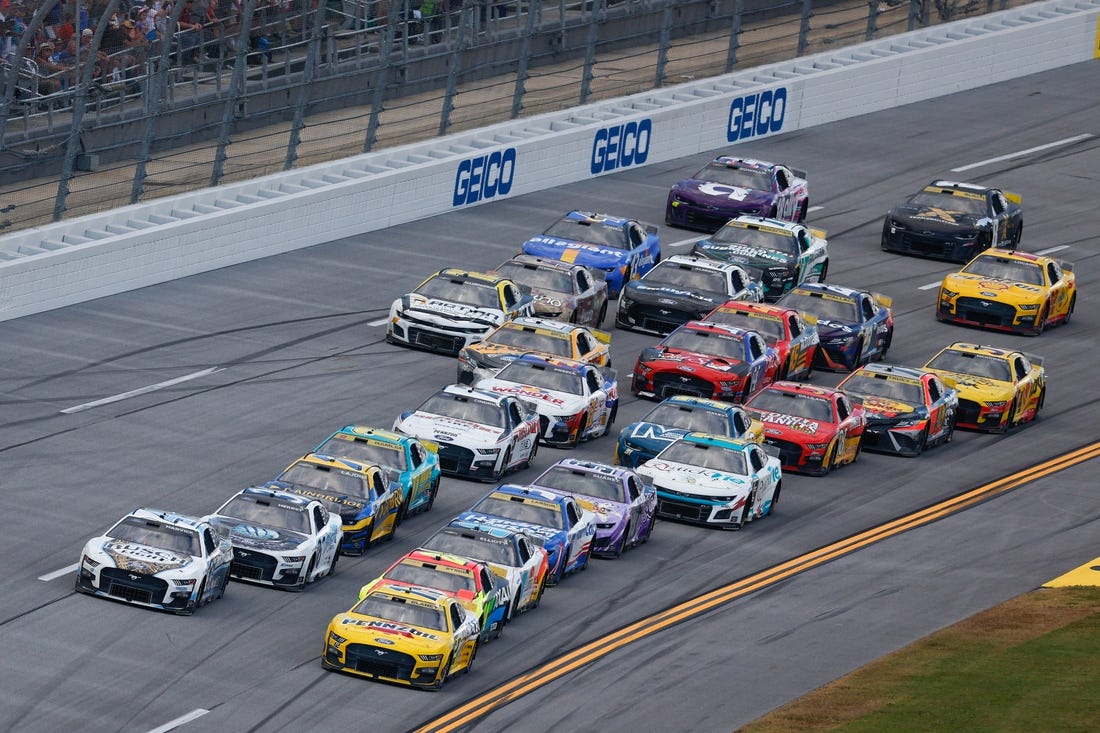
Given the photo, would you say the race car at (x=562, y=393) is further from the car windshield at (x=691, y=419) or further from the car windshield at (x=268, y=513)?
the car windshield at (x=268, y=513)

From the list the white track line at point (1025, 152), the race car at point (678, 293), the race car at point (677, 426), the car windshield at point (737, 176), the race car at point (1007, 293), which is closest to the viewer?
the race car at point (677, 426)

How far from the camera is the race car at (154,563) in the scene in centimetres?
2720

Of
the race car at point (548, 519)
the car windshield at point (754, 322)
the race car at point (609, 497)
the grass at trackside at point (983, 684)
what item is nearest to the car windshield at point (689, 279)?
the car windshield at point (754, 322)

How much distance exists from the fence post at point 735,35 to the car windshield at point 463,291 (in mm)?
17202

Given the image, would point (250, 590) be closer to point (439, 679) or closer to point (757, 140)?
point (439, 679)

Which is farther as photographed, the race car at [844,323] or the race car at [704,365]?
the race car at [844,323]

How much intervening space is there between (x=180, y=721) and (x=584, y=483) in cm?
862

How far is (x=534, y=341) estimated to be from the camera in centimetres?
3728

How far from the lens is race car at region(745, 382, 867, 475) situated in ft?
114

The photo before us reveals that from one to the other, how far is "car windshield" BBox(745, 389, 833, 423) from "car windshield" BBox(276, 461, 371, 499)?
783 cm

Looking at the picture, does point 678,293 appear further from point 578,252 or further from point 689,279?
point 578,252

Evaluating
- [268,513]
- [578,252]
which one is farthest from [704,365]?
[268,513]

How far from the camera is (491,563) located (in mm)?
28156

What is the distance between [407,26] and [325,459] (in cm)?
1639
